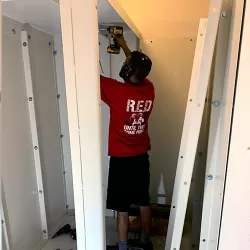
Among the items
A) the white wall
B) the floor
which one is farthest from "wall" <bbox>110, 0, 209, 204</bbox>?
the floor

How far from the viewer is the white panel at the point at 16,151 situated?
62.7 inches

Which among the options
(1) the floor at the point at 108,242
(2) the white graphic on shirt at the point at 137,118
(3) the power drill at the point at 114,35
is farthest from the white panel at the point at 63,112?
(2) the white graphic on shirt at the point at 137,118

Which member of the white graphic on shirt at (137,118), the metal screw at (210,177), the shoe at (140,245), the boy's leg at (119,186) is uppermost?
the white graphic on shirt at (137,118)

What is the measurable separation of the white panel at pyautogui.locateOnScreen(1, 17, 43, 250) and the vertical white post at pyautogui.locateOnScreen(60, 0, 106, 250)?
74 centimetres

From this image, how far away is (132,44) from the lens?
7.04 feet

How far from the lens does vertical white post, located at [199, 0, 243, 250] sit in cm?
73

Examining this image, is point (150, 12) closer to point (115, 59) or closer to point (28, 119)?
point (115, 59)

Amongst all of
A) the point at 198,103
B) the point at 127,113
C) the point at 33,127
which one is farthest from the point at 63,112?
the point at 198,103

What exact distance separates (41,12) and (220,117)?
1172 millimetres

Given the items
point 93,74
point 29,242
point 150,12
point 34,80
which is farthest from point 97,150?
point 150,12

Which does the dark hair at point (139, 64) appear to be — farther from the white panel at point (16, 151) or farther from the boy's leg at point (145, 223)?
the boy's leg at point (145, 223)

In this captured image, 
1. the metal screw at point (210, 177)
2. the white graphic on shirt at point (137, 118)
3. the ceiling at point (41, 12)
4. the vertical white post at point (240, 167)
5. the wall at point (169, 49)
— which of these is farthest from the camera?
the wall at point (169, 49)

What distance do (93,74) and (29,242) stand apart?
1487 millimetres

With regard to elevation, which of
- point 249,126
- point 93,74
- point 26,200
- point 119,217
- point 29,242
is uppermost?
point 93,74
